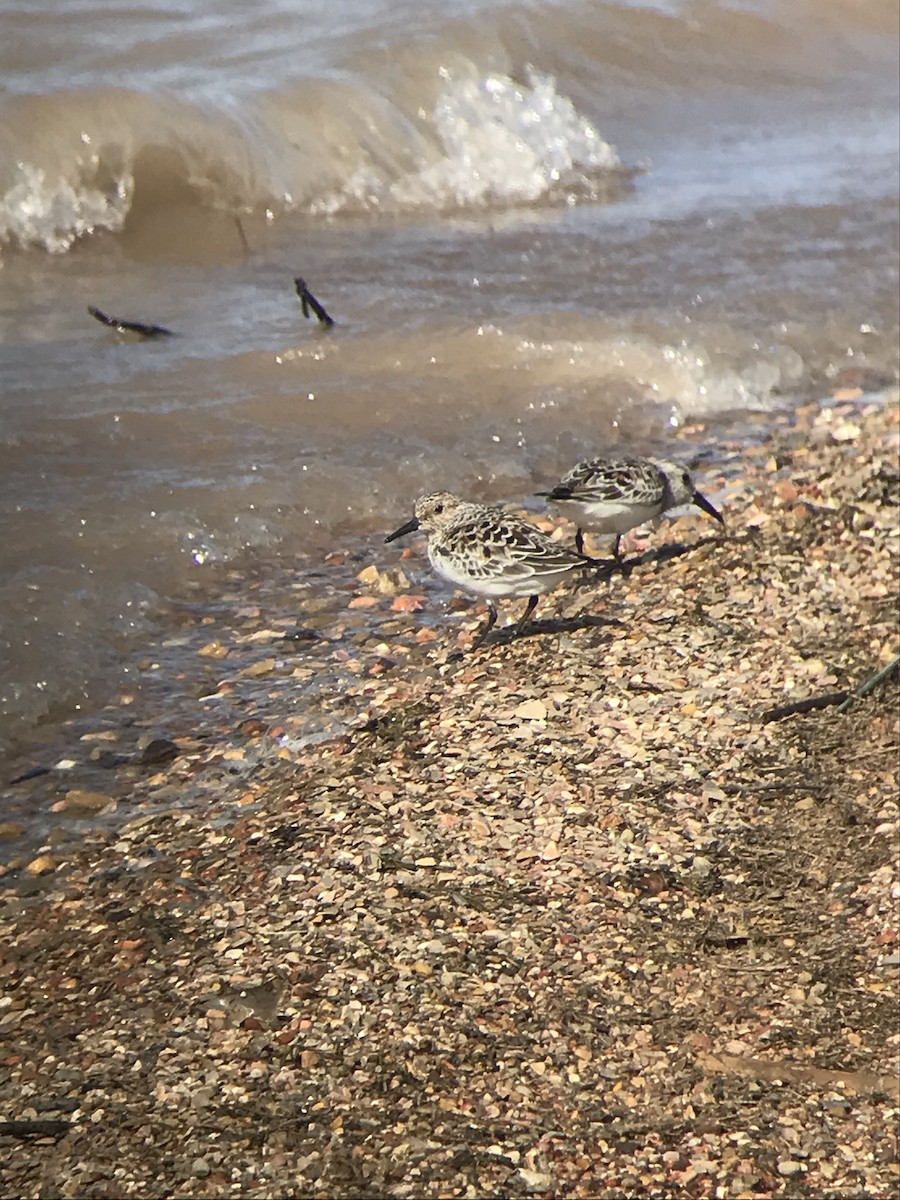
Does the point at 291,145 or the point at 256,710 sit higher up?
the point at 291,145

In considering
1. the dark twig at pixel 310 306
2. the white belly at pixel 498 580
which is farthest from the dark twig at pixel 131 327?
the white belly at pixel 498 580

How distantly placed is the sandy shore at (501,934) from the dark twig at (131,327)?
10.4 ft

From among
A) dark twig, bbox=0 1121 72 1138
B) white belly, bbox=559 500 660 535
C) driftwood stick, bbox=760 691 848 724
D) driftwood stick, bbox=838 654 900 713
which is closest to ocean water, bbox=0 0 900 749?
white belly, bbox=559 500 660 535

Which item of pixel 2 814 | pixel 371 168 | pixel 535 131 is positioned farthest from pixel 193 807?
pixel 535 131

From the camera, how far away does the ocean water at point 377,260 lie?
21.6 feet

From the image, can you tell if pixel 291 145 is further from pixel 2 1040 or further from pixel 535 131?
pixel 2 1040

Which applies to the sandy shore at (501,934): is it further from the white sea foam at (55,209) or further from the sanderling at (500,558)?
the white sea foam at (55,209)

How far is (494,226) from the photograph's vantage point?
10578mm

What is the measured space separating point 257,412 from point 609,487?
2446 mm

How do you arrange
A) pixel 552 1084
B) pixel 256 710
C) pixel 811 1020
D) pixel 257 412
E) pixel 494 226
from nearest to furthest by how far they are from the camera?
pixel 552 1084 → pixel 811 1020 → pixel 256 710 → pixel 257 412 → pixel 494 226

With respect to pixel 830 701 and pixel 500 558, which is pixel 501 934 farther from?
pixel 500 558

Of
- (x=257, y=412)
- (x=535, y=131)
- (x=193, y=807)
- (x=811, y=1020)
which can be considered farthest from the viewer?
(x=535, y=131)

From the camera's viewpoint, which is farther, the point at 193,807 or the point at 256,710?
the point at 256,710

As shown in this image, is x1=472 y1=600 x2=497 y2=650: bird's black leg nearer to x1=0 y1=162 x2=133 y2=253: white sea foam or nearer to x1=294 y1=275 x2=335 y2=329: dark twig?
x1=294 y1=275 x2=335 y2=329: dark twig
